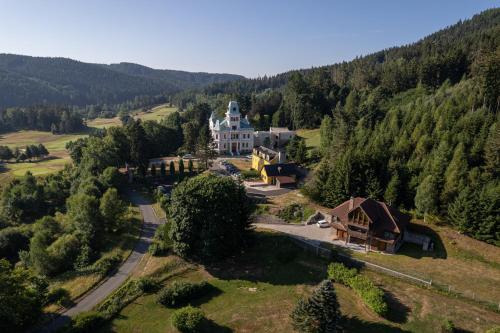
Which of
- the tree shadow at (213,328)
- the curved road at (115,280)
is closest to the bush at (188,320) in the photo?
the tree shadow at (213,328)

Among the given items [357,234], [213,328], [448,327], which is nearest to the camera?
[448,327]

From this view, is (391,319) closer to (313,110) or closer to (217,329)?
(217,329)

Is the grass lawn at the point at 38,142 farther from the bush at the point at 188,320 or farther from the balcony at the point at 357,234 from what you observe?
the balcony at the point at 357,234

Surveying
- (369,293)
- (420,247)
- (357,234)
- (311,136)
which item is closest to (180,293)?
(369,293)

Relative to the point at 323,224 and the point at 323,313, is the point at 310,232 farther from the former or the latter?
the point at 323,313

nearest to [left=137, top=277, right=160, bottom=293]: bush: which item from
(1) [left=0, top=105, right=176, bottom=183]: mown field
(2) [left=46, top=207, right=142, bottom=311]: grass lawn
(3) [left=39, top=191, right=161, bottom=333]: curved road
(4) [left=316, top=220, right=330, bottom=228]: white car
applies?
(3) [left=39, top=191, right=161, bottom=333]: curved road

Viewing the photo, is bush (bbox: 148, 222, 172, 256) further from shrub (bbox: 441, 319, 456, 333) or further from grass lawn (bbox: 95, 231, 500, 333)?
shrub (bbox: 441, 319, 456, 333)

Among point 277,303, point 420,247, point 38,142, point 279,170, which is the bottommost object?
point 277,303
